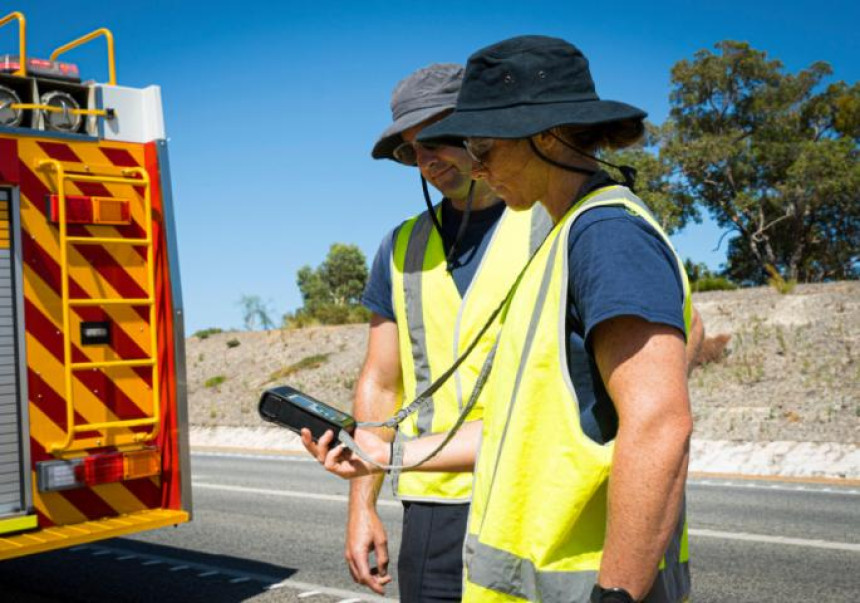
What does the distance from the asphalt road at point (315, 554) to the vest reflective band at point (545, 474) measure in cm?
509

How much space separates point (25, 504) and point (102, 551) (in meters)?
3.71

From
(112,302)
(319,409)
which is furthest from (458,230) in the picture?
(112,302)

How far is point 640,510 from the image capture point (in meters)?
1.78

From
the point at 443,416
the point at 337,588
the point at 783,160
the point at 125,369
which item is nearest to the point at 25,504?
the point at 125,369

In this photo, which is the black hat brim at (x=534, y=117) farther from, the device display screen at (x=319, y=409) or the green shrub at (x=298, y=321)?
the green shrub at (x=298, y=321)

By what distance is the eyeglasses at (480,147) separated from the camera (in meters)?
2.18

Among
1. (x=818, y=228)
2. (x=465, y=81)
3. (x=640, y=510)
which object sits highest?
(x=818, y=228)

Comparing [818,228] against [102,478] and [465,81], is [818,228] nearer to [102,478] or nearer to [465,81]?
[102,478]

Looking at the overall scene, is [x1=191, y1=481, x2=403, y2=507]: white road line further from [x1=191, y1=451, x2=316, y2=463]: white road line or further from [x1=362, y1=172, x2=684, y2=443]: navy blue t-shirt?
[x1=362, y1=172, x2=684, y2=443]: navy blue t-shirt

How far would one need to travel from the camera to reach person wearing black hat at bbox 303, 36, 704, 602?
181cm

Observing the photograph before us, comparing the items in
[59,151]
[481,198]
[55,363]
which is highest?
[59,151]

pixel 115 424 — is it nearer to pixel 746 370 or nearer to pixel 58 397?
pixel 58 397

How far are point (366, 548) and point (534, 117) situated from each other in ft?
5.90

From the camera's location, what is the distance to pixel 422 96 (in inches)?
135
